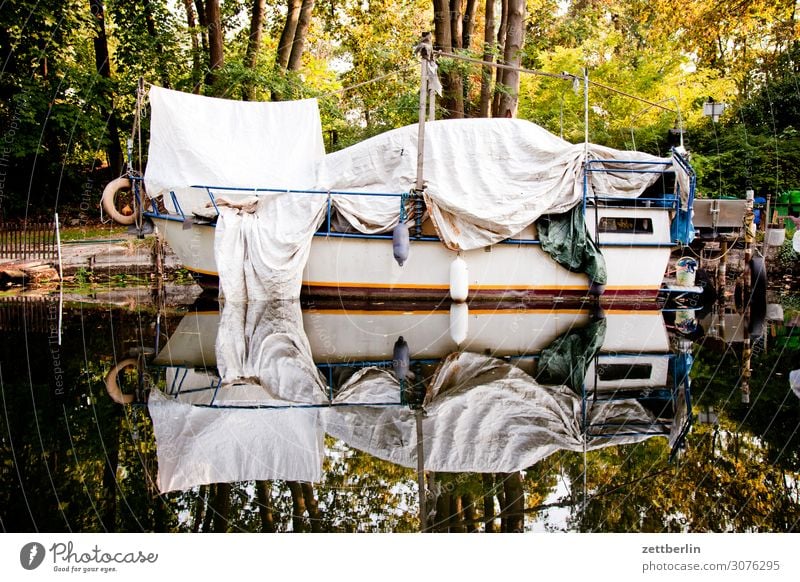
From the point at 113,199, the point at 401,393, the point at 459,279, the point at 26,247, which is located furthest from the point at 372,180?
the point at 26,247

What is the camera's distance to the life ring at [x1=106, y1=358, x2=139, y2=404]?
276 inches

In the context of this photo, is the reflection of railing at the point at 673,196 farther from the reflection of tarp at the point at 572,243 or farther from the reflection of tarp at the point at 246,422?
the reflection of tarp at the point at 246,422

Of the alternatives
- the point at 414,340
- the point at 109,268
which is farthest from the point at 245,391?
the point at 109,268

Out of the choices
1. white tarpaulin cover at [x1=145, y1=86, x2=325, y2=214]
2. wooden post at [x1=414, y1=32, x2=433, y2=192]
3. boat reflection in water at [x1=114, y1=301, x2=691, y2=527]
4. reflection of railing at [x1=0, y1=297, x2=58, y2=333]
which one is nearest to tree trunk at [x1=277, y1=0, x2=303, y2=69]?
white tarpaulin cover at [x1=145, y1=86, x2=325, y2=214]

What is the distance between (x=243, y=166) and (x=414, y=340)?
20.6 ft

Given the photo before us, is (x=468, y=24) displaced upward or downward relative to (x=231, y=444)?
upward

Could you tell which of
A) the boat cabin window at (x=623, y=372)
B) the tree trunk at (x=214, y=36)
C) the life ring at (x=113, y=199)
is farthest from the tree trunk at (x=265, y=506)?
the tree trunk at (x=214, y=36)

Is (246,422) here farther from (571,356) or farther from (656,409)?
(571,356)

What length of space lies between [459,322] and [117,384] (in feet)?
20.1

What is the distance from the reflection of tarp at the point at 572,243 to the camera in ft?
48.5

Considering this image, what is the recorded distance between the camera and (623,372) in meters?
8.64

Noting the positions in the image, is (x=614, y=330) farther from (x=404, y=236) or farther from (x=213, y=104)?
(x=213, y=104)

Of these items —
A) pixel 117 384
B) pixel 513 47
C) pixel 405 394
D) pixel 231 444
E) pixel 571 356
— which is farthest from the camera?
pixel 513 47

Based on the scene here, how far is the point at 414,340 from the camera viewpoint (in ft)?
34.8
